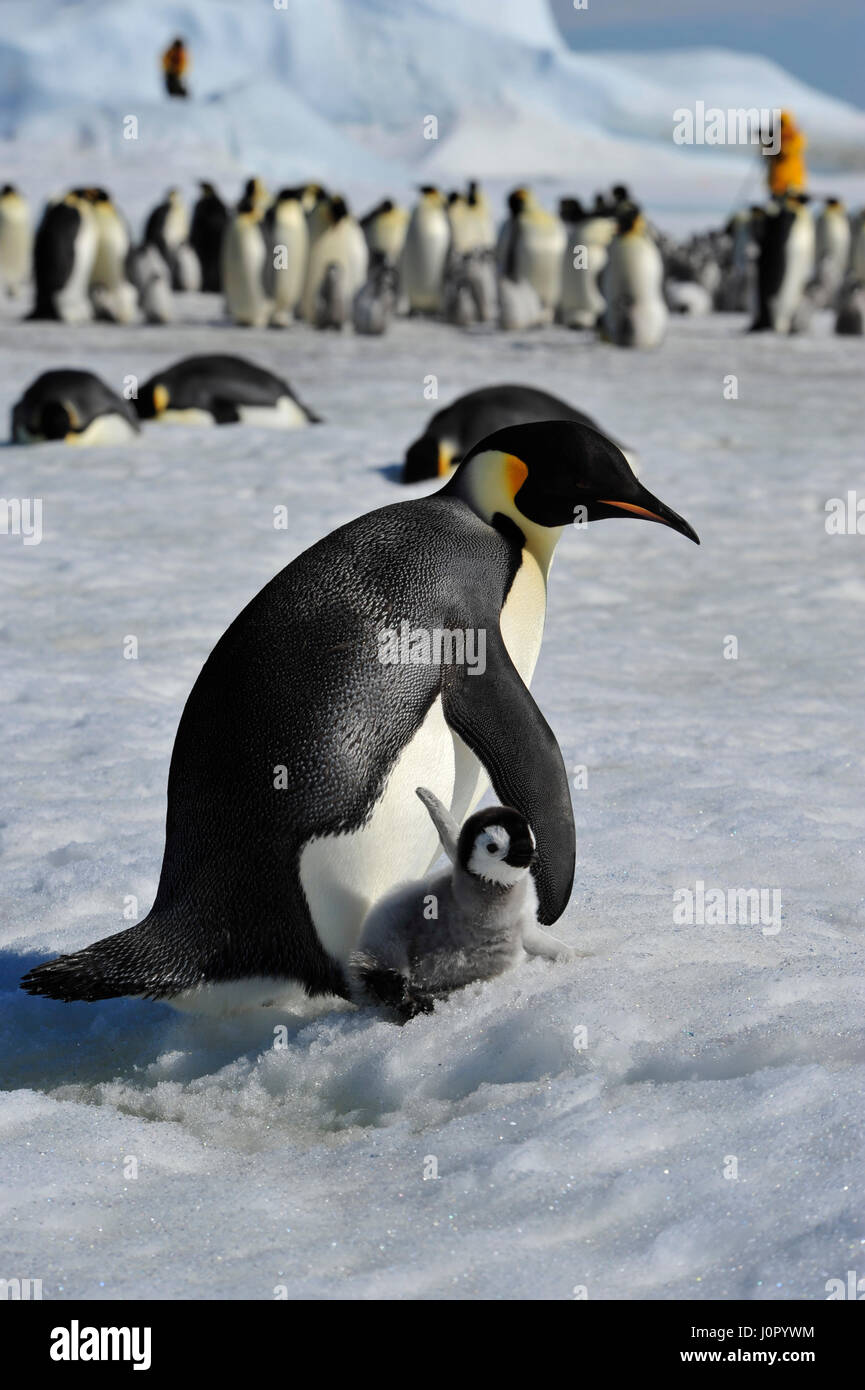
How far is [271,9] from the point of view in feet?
173

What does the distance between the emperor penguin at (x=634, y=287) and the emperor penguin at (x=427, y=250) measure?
3.85m

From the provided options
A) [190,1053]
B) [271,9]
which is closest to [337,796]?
[190,1053]

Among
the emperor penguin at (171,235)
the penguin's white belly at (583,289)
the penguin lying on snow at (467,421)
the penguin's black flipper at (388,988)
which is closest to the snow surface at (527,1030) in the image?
the penguin's black flipper at (388,988)

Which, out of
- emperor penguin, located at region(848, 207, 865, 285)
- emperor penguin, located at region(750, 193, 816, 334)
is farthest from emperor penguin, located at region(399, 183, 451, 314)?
emperor penguin, located at region(848, 207, 865, 285)

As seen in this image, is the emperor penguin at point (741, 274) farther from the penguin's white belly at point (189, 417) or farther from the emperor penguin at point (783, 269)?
the penguin's white belly at point (189, 417)

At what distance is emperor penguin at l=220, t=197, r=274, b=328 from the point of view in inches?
610

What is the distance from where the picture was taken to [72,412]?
8.12 meters

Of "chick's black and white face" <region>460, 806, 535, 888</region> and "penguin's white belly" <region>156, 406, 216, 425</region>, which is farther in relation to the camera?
"penguin's white belly" <region>156, 406, 216, 425</region>

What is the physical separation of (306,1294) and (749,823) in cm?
185

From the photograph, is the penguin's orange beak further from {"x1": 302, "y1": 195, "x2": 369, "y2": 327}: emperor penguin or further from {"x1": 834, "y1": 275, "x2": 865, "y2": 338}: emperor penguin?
{"x1": 834, "y1": 275, "x2": 865, "y2": 338}: emperor penguin

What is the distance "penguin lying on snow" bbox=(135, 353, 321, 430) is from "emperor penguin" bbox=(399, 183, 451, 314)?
9.03 metres

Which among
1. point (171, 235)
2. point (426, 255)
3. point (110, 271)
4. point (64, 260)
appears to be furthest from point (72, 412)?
point (171, 235)
